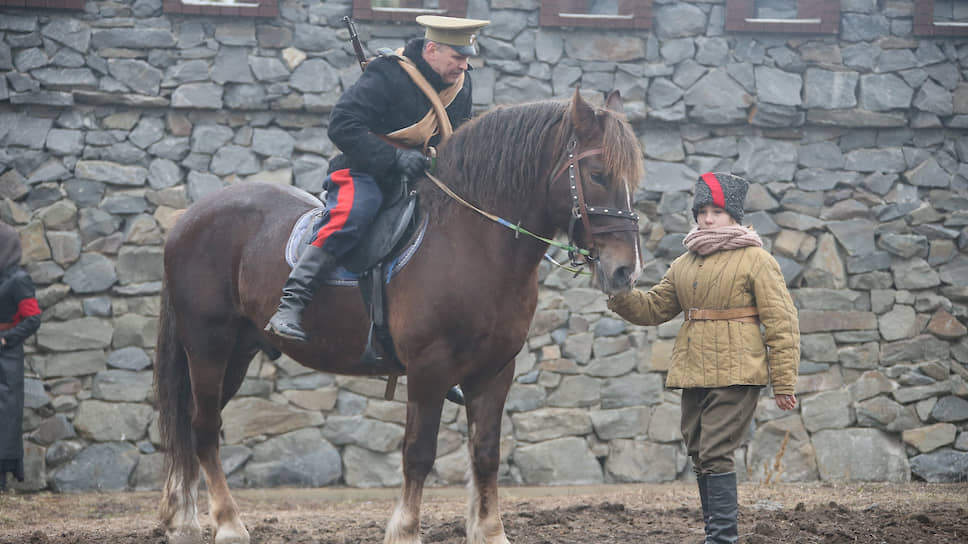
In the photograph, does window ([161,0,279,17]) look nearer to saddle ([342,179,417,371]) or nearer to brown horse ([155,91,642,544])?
brown horse ([155,91,642,544])

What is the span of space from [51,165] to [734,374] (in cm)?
599

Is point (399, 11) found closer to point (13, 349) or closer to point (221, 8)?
point (221, 8)

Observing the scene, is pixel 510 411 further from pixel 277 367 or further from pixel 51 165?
pixel 51 165

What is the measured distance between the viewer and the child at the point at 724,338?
367cm

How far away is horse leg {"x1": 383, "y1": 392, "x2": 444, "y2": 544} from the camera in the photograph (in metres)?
3.85

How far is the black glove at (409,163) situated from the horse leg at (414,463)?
0.90 metres

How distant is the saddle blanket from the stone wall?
10.6 ft

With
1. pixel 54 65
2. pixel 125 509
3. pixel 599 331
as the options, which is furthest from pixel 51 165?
pixel 599 331

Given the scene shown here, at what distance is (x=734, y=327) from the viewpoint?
3.75m

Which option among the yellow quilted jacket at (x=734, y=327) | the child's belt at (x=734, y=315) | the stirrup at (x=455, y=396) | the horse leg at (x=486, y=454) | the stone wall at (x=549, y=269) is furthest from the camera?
the stone wall at (x=549, y=269)

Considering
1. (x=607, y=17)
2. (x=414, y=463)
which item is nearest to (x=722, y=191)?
(x=414, y=463)

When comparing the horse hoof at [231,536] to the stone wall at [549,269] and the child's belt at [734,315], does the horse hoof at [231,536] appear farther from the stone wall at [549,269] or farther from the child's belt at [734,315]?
the stone wall at [549,269]

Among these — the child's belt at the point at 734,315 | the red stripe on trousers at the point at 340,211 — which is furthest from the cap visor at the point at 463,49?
the child's belt at the point at 734,315

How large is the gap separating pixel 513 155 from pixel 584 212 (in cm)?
45
